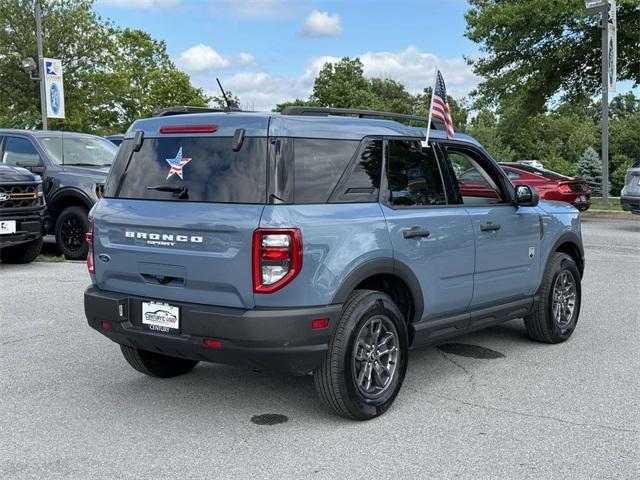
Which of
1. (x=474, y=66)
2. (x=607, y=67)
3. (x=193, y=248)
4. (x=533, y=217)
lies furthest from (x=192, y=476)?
(x=474, y=66)

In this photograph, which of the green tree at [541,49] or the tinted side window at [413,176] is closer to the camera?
the tinted side window at [413,176]

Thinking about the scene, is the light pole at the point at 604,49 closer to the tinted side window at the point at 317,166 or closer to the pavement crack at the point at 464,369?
the pavement crack at the point at 464,369

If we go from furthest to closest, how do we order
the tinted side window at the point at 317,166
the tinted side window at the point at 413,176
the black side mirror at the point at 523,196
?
the black side mirror at the point at 523,196, the tinted side window at the point at 413,176, the tinted side window at the point at 317,166

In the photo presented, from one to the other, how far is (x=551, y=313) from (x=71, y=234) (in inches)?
300

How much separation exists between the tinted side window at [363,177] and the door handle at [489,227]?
1068 mm

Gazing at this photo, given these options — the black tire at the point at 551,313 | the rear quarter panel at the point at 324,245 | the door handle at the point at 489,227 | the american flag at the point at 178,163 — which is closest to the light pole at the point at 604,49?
the black tire at the point at 551,313

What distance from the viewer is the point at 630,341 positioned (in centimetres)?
621

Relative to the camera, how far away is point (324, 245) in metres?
3.99

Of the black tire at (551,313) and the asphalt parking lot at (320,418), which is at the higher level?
the black tire at (551,313)

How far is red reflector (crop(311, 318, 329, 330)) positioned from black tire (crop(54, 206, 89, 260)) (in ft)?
25.4

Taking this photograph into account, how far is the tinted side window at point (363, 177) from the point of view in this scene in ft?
14.2

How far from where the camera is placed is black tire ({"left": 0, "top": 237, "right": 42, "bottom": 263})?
10.6 metres

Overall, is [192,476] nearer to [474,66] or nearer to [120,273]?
[120,273]

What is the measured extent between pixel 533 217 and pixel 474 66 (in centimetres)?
1916
